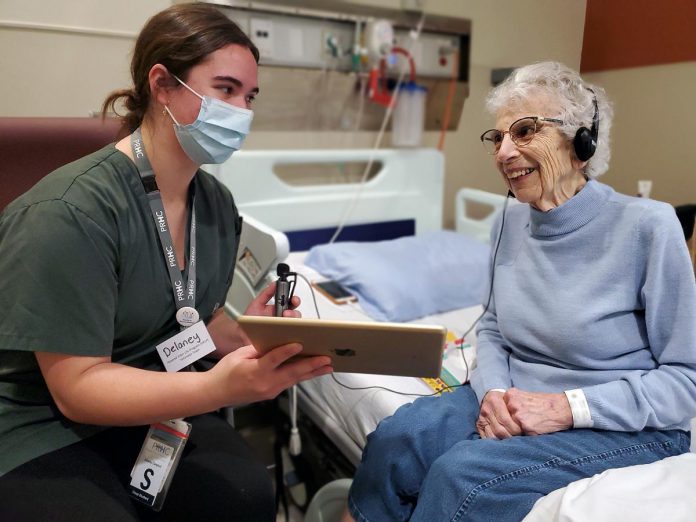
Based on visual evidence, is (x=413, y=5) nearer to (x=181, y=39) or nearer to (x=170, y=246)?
(x=181, y=39)

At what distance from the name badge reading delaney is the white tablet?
37 centimetres

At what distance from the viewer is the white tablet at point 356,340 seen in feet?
2.60

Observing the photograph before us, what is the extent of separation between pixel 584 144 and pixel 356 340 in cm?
65

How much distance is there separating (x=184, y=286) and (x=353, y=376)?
0.51m

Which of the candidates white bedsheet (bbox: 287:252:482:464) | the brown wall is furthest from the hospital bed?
the brown wall

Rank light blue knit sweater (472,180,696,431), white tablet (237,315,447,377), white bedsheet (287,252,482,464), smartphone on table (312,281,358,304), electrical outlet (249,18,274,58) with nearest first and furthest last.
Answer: white tablet (237,315,447,377) < light blue knit sweater (472,180,696,431) < white bedsheet (287,252,482,464) < smartphone on table (312,281,358,304) < electrical outlet (249,18,274,58)

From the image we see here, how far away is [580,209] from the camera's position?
113 centimetres

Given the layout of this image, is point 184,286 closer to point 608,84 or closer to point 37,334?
point 37,334

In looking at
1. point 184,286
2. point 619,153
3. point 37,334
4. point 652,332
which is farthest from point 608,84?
point 37,334

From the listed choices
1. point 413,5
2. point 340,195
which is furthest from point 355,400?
point 413,5

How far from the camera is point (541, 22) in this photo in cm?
122

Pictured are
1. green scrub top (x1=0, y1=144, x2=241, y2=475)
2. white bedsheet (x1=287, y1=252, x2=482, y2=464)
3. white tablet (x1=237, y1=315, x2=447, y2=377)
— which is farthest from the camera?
white bedsheet (x1=287, y1=252, x2=482, y2=464)

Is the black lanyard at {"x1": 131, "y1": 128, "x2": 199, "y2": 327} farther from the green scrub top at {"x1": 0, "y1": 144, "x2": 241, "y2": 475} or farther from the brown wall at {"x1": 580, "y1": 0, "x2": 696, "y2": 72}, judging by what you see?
the brown wall at {"x1": 580, "y1": 0, "x2": 696, "y2": 72}

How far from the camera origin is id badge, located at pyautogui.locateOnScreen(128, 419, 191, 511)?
1103mm
